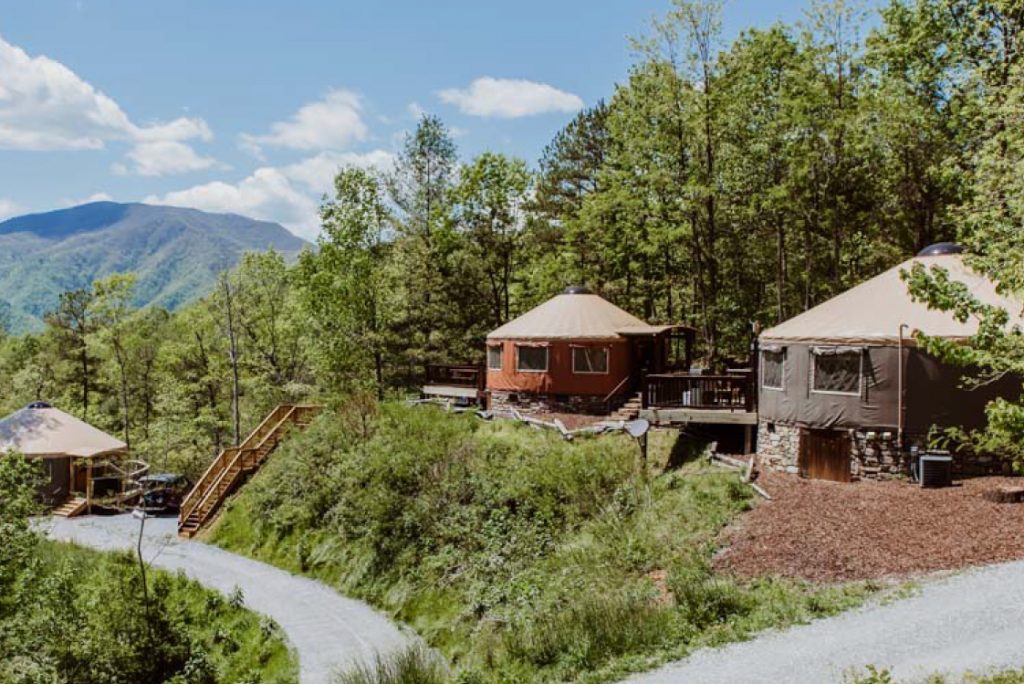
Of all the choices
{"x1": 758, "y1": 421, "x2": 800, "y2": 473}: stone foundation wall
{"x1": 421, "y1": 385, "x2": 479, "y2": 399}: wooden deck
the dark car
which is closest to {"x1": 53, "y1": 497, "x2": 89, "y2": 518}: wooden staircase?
the dark car

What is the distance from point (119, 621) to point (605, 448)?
9985mm

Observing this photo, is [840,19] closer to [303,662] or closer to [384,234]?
[384,234]

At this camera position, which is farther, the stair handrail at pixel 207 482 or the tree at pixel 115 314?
the tree at pixel 115 314

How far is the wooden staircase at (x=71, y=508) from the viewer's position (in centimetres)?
2503

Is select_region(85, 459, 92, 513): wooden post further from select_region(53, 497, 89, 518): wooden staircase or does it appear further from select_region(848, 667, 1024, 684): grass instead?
select_region(848, 667, 1024, 684): grass

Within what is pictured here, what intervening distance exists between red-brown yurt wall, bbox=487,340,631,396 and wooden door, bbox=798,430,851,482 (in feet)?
24.3

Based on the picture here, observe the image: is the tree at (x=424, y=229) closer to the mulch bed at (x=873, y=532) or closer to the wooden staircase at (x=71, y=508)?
the wooden staircase at (x=71, y=508)

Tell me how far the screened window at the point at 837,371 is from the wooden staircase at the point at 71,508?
2346 cm

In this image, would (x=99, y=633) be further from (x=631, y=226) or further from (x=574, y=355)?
(x=631, y=226)

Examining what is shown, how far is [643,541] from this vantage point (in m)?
12.7

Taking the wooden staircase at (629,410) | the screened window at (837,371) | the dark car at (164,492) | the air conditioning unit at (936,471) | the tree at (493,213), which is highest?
the tree at (493,213)

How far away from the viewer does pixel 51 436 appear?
85.8 feet

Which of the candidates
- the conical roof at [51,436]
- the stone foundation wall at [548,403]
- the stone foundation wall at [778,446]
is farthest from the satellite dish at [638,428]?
the conical roof at [51,436]

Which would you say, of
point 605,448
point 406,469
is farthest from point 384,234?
point 605,448
